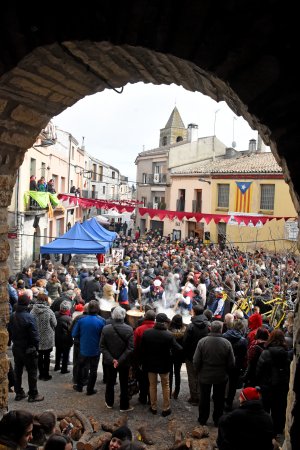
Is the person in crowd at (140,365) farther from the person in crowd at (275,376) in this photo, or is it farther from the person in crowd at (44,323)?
the person in crowd at (275,376)

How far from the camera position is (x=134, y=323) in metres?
7.15

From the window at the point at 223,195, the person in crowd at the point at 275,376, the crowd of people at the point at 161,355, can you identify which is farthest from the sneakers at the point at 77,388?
the window at the point at 223,195

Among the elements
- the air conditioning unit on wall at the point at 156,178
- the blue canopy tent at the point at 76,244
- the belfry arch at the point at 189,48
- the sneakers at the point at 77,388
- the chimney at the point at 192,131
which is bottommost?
the sneakers at the point at 77,388

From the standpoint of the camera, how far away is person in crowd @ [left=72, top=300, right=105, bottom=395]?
5750mm

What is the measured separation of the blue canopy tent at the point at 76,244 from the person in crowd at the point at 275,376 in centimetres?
839

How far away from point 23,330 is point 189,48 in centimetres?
431

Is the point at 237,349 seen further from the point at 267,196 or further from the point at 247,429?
the point at 267,196

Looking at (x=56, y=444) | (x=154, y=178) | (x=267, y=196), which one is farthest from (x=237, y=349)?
(x=154, y=178)

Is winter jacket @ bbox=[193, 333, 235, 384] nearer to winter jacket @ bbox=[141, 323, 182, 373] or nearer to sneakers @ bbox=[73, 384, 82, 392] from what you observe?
winter jacket @ bbox=[141, 323, 182, 373]

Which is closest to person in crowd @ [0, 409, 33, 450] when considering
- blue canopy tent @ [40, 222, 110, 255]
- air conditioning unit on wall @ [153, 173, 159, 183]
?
blue canopy tent @ [40, 222, 110, 255]

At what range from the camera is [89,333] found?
573cm

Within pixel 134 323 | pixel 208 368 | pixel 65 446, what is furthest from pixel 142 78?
pixel 134 323

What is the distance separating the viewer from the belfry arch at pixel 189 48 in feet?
6.93

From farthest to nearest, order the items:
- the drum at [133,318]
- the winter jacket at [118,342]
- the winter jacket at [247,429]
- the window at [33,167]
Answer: the window at [33,167] < the drum at [133,318] < the winter jacket at [118,342] < the winter jacket at [247,429]
